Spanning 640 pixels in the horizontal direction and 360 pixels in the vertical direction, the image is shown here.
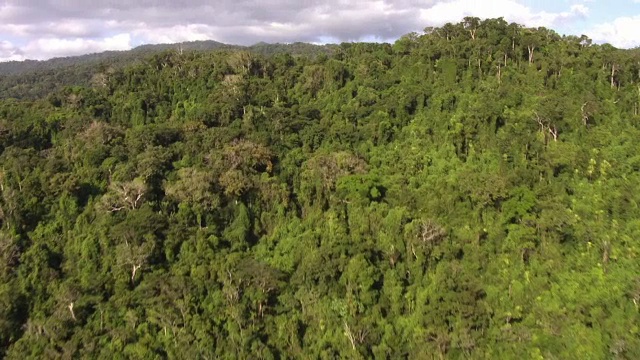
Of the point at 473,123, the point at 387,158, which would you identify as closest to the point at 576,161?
the point at 473,123

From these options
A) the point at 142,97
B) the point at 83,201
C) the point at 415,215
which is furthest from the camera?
the point at 142,97

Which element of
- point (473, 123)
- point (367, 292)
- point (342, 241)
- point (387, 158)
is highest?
point (473, 123)

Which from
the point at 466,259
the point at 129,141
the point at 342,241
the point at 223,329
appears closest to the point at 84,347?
the point at 223,329

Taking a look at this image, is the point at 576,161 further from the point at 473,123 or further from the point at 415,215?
the point at 415,215

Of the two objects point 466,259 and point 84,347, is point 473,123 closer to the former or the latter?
point 466,259

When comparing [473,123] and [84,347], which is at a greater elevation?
[473,123]

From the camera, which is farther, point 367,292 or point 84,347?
point 367,292

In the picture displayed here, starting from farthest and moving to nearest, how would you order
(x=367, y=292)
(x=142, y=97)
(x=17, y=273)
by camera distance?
1. (x=142, y=97)
2. (x=17, y=273)
3. (x=367, y=292)
